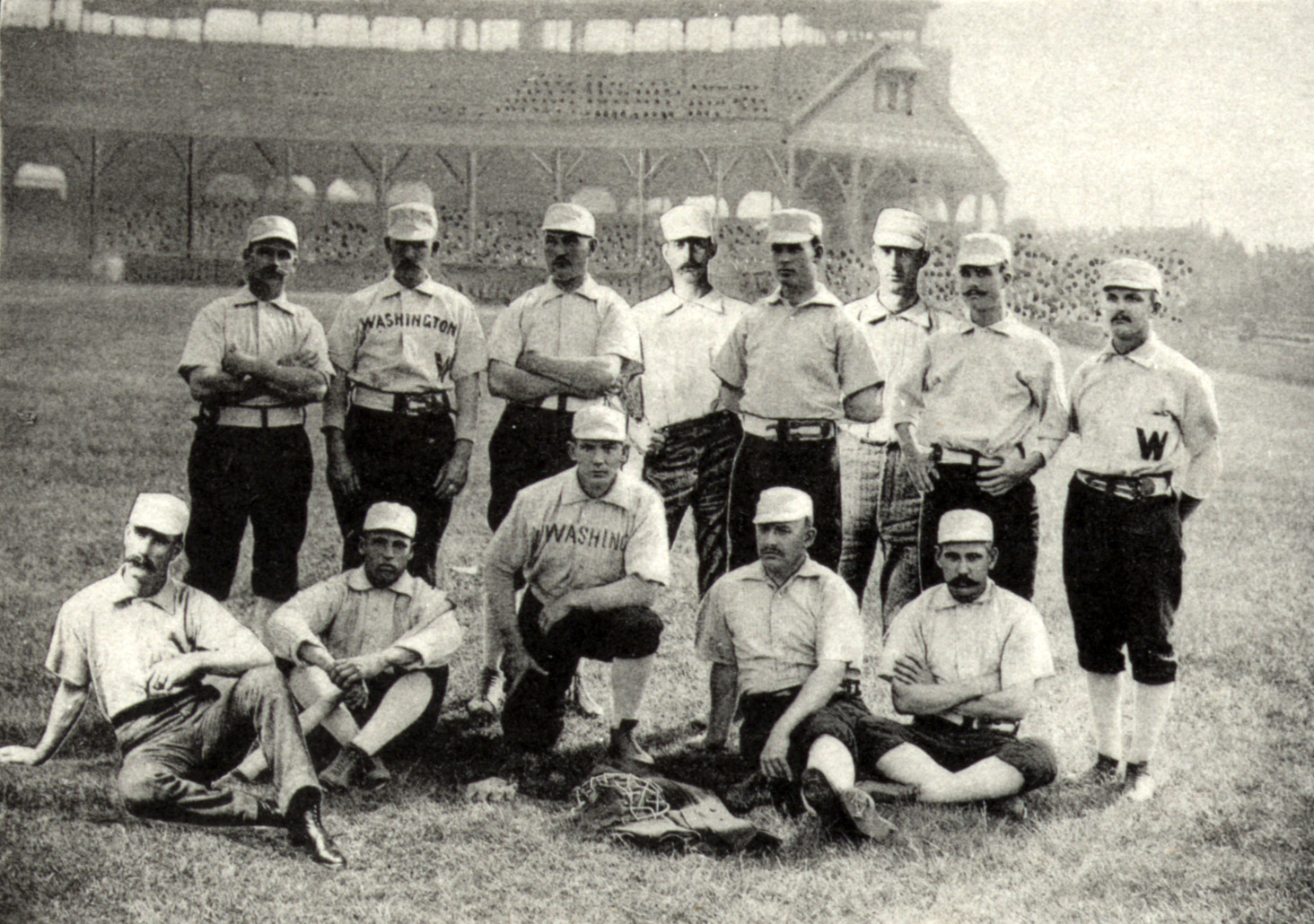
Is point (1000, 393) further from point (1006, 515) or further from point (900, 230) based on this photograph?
point (900, 230)

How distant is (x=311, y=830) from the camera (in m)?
3.87

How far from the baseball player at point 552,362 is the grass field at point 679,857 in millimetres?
934

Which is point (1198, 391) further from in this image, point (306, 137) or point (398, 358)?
point (306, 137)

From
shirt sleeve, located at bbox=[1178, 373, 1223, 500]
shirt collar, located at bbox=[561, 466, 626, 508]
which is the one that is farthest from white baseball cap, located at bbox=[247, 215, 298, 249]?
shirt sleeve, located at bbox=[1178, 373, 1223, 500]

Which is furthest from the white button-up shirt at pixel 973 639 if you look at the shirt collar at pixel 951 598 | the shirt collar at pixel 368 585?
the shirt collar at pixel 368 585

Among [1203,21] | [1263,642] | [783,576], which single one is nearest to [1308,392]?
[1263,642]

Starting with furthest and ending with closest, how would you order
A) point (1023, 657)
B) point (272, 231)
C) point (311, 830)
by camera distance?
point (272, 231) → point (1023, 657) → point (311, 830)

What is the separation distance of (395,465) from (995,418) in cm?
235

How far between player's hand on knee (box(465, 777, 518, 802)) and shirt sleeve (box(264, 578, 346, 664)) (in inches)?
27.9

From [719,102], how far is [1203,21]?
62.0 ft

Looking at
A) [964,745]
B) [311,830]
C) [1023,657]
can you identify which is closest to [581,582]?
[311,830]

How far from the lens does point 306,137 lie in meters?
21.4

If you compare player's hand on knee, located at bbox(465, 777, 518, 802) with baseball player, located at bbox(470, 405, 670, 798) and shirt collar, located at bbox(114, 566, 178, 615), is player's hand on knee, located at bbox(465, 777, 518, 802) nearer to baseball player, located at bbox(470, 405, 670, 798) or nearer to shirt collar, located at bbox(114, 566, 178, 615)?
baseball player, located at bbox(470, 405, 670, 798)

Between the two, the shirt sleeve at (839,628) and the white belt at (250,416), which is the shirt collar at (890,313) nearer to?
the shirt sleeve at (839,628)
